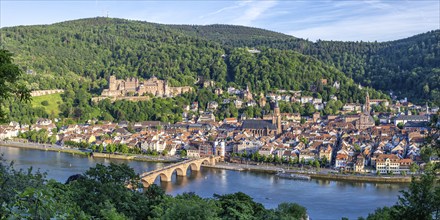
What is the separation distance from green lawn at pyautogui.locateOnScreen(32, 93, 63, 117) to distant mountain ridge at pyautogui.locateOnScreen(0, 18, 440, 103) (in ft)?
3.07

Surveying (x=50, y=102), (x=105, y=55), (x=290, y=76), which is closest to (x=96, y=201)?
(x=50, y=102)

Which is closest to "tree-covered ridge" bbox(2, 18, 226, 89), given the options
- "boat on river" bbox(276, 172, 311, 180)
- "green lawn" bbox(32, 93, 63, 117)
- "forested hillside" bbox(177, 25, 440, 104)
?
"green lawn" bbox(32, 93, 63, 117)

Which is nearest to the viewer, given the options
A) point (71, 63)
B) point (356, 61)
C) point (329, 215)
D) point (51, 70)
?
point (329, 215)

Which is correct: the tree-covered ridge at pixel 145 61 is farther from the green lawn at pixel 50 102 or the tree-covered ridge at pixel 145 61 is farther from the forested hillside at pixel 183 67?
the green lawn at pixel 50 102

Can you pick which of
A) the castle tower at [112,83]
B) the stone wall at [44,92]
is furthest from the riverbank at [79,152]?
the castle tower at [112,83]

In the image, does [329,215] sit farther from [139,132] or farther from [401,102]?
[401,102]

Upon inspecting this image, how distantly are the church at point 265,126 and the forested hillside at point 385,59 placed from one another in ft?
25.7

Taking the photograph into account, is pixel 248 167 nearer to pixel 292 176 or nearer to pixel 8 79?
pixel 292 176

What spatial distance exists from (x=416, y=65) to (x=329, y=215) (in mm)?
31583

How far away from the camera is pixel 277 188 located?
14680 millimetres

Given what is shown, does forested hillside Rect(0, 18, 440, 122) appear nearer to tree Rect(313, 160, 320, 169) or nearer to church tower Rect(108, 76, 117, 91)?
Result: church tower Rect(108, 76, 117, 91)

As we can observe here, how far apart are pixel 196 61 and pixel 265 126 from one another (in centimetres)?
1615

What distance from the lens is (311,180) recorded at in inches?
638

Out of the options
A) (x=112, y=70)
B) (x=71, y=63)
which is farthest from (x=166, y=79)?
(x=71, y=63)
